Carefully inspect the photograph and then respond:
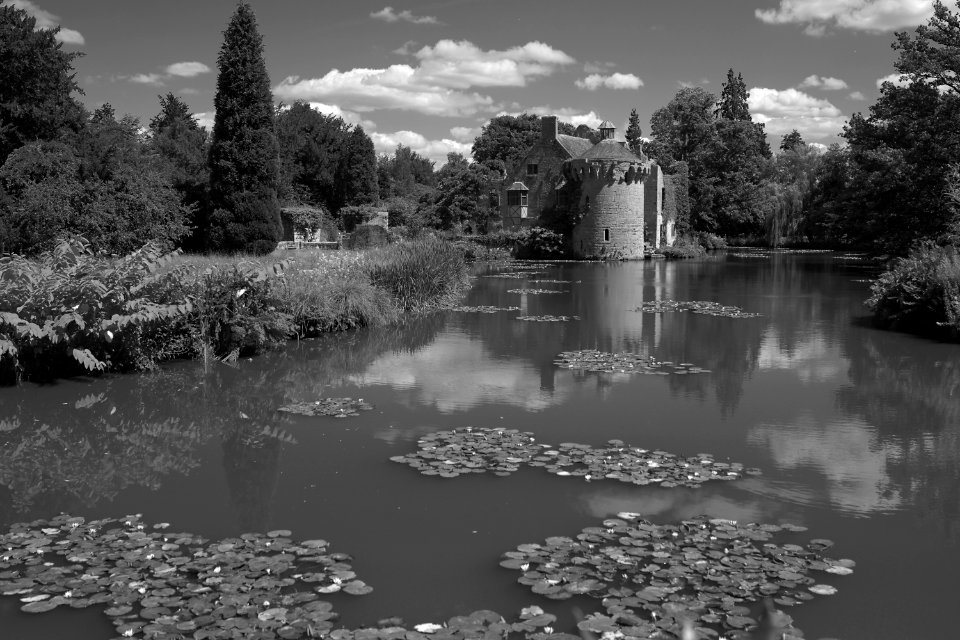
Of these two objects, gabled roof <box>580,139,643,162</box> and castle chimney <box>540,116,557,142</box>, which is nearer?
gabled roof <box>580,139,643,162</box>

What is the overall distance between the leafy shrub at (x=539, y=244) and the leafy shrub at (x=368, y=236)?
10.3 metres

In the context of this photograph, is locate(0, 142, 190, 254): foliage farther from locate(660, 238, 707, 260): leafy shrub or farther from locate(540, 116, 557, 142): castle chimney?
locate(660, 238, 707, 260): leafy shrub

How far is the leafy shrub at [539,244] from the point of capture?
154 ft

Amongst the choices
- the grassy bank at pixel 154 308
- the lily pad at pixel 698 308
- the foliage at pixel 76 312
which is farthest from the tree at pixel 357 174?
the foliage at pixel 76 312

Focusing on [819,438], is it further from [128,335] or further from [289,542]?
[128,335]

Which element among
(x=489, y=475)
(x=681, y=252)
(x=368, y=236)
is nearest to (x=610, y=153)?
(x=681, y=252)

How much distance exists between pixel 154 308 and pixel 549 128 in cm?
4025

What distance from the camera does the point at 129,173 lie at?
79.6 feet

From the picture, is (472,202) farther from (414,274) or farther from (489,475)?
(489,475)

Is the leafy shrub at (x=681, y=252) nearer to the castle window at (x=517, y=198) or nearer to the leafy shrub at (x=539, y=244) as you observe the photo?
the leafy shrub at (x=539, y=244)

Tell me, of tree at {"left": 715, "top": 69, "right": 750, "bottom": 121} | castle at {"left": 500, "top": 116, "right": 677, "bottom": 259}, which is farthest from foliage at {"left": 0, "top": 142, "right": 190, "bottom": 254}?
tree at {"left": 715, "top": 69, "right": 750, "bottom": 121}

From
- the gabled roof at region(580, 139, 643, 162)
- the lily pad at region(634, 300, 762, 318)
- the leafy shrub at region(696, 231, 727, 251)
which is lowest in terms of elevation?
the lily pad at region(634, 300, 762, 318)

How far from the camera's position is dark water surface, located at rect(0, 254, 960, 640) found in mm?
5391

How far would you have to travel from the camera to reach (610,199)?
4538 cm
